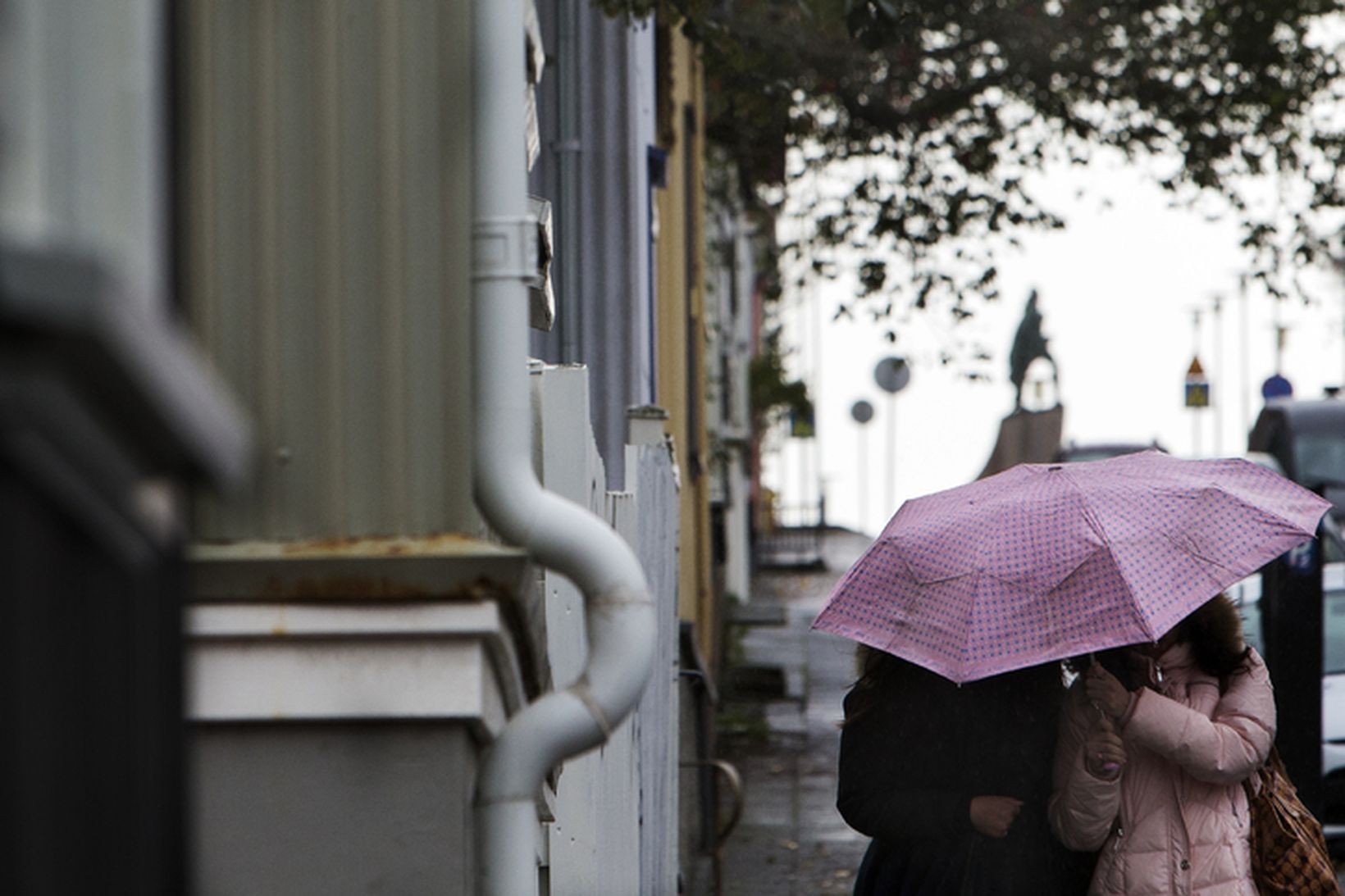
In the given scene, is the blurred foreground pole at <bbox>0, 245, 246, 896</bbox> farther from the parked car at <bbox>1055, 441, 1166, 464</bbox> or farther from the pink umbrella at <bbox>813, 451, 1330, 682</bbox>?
the parked car at <bbox>1055, 441, 1166, 464</bbox>

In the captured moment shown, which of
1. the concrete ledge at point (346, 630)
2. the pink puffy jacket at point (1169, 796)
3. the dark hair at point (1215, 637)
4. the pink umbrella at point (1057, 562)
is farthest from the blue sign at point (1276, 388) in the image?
the concrete ledge at point (346, 630)

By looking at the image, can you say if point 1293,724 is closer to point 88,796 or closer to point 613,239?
point 613,239

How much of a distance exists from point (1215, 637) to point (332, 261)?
2662 millimetres

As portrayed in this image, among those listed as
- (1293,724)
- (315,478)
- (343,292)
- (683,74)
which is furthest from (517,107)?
(683,74)

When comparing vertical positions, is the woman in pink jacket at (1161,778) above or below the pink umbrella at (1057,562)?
below

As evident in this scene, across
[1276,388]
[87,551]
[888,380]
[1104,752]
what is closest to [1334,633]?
[1104,752]

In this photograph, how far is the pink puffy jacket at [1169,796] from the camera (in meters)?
4.70

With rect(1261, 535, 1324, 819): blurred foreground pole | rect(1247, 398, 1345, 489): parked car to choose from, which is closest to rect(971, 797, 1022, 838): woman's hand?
rect(1261, 535, 1324, 819): blurred foreground pole

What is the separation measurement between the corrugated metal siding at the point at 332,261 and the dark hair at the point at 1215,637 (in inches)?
94.9

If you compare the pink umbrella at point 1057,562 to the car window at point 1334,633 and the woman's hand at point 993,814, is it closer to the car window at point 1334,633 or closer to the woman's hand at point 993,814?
the woman's hand at point 993,814

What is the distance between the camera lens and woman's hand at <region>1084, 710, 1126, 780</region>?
4.70m

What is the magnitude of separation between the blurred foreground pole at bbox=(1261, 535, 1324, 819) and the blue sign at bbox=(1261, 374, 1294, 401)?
1770cm

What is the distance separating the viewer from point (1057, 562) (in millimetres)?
4949

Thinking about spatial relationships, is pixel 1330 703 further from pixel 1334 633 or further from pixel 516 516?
pixel 516 516
